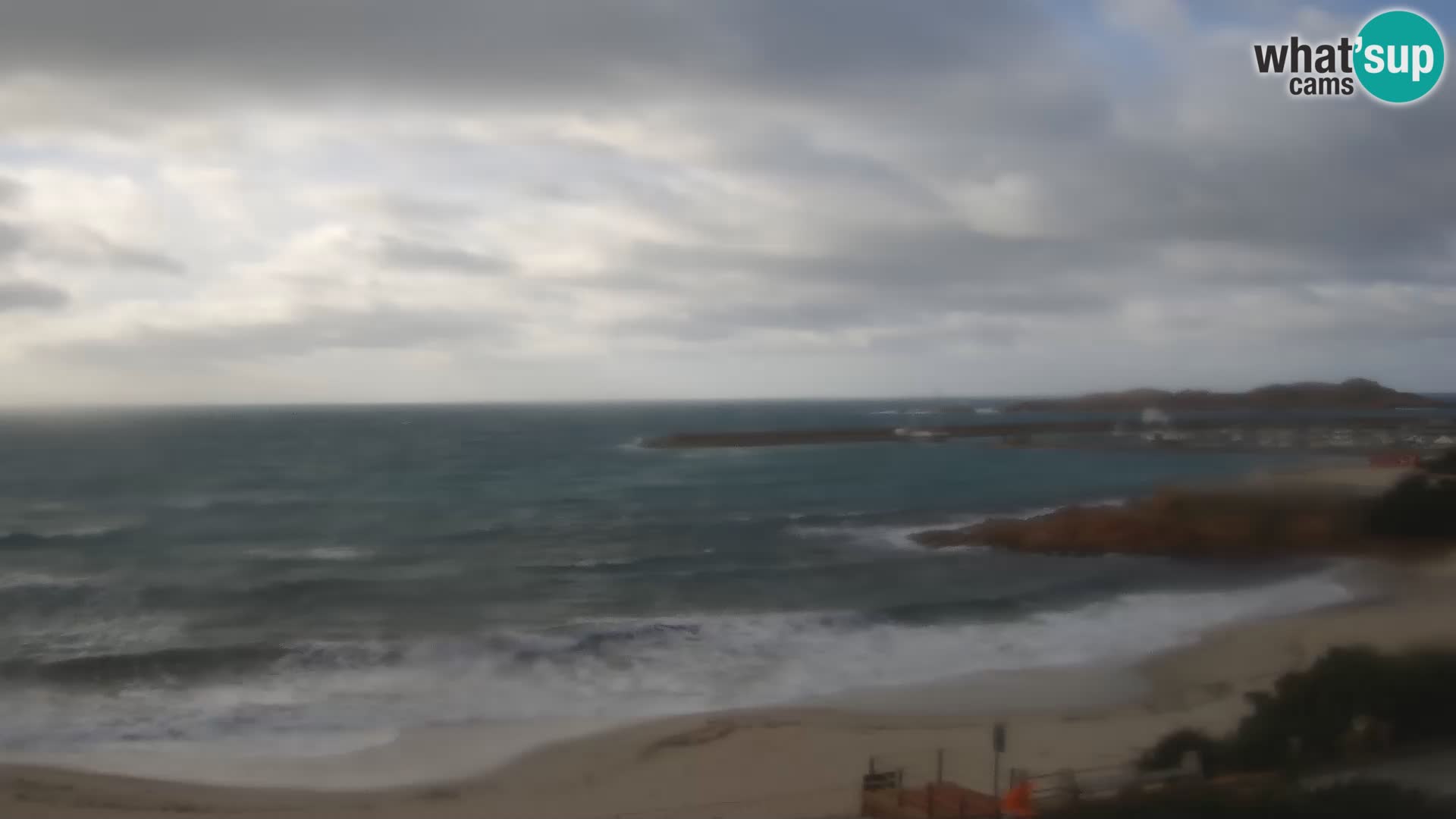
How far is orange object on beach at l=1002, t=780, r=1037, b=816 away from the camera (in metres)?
9.40

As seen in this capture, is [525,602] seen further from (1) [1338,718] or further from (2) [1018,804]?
(1) [1338,718]

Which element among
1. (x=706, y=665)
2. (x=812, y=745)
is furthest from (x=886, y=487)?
(x=812, y=745)

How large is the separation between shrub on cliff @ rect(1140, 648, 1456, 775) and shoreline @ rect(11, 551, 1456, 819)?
1223mm

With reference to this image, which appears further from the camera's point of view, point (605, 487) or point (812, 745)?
point (605, 487)

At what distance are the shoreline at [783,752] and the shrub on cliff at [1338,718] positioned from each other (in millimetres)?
1223

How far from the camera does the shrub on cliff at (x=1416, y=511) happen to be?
750 inches

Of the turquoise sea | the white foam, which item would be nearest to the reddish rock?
the turquoise sea

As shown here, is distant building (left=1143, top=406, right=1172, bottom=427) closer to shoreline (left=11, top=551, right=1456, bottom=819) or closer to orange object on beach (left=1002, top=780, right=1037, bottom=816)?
shoreline (left=11, top=551, right=1456, bottom=819)

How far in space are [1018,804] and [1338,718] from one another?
4.28 metres

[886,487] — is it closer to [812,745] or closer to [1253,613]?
[1253,613]

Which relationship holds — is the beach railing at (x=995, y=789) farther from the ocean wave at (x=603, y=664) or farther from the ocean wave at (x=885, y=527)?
the ocean wave at (x=885, y=527)

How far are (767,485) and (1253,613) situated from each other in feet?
105

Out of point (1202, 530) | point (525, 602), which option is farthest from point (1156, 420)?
point (525, 602)

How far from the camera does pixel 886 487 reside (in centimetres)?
5056
